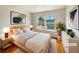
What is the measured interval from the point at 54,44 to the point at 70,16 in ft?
1.80

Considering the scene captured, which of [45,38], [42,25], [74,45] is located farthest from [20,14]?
[74,45]

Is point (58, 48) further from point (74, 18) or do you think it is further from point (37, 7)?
point (37, 7)

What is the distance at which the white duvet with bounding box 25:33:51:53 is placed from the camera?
49.0 inches

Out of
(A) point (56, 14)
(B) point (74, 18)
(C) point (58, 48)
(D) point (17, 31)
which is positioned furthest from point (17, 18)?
(B) point (74, 18)

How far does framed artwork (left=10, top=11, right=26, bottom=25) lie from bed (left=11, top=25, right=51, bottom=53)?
0.18 meters

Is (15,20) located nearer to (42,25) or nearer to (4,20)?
(4,20)

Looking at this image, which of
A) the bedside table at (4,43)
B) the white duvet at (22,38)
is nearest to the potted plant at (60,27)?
the white duvet at (22,38)

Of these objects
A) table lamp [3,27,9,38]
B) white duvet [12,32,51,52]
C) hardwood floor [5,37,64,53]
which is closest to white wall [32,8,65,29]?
white duvet [12,32,51,52]

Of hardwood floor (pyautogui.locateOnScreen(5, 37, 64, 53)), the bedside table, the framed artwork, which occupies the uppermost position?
the framed artwork

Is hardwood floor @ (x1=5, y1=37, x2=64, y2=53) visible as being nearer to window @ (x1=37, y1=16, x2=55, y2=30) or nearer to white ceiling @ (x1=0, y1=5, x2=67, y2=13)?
window @ (x1=37, y1=16, x2=55, y2=30)

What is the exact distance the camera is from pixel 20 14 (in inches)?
52.8

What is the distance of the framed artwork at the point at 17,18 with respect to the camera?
1289 millimetres

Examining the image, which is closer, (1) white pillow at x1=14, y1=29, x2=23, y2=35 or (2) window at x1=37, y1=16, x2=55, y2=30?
(1) white pillow at x1=14, y1=29, x2=23, y2=35

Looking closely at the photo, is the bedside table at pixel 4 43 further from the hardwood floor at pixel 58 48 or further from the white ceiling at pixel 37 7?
the white ceiling at pixel 37 7
